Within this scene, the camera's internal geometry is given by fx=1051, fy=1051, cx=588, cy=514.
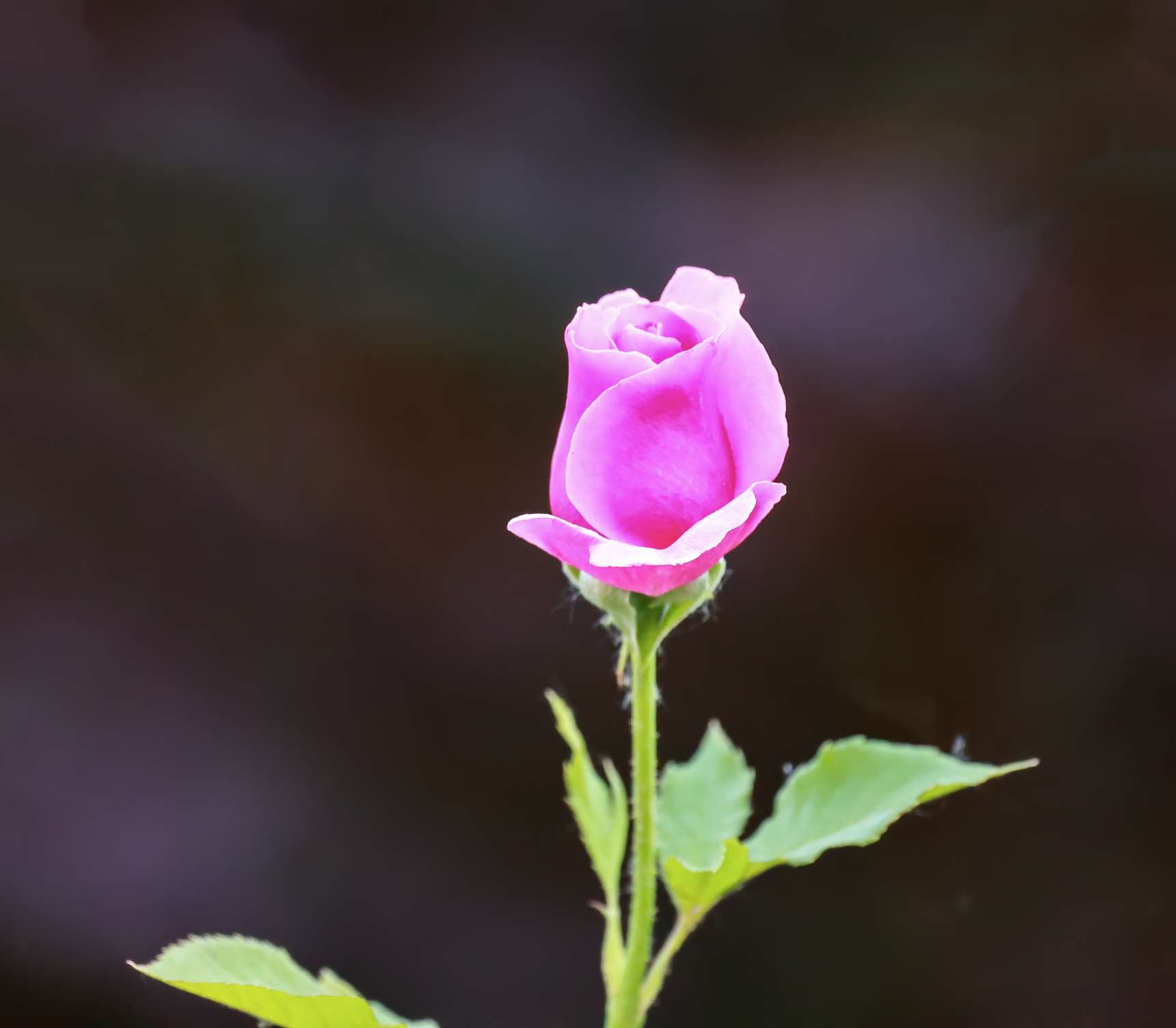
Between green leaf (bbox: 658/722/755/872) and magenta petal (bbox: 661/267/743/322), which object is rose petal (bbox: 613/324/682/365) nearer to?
magenta petal (bbox: 661/267/743/322)

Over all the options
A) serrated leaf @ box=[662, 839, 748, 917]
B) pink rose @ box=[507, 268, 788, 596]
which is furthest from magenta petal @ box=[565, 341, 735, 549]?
serrated leaf @ box=[662, 839, 748, 917]

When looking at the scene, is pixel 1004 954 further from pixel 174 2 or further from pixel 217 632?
pixel 174 2

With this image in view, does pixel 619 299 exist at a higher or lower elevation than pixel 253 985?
higher

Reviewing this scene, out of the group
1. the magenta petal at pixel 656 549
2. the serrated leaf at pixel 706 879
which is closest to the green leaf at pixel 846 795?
the serrated leaf at pixel 706 879

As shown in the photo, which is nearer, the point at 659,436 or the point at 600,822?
the point at 659,436

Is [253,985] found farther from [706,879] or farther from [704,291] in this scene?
[704,291]

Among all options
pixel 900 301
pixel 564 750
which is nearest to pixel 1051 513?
pixel 900 301

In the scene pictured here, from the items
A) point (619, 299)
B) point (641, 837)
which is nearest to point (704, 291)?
point (619, 299)

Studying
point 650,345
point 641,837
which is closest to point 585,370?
point 650,345
